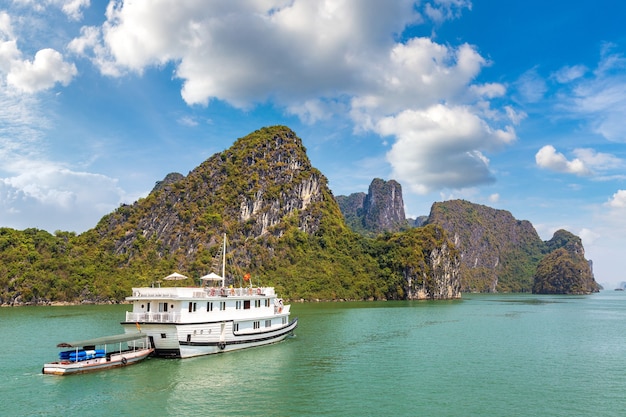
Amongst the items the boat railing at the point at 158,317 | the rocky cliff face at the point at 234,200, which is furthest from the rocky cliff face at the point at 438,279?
the boat railing at the point at 158,317

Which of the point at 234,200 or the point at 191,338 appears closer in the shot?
the point at 191,338

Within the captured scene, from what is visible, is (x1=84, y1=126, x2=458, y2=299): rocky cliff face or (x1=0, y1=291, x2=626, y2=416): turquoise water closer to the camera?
(x1=0, y1=291, x2=626, y2=416): turquoise water

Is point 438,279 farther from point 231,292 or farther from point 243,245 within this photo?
point 231,292

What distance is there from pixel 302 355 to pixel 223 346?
21.6 feet

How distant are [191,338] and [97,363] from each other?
6.64 meters

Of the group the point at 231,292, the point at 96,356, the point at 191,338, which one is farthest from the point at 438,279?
the point at 96,356

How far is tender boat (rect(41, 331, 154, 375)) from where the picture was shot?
28828mm

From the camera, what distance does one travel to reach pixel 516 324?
64.1 m

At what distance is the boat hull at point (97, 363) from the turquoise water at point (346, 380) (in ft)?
1.82

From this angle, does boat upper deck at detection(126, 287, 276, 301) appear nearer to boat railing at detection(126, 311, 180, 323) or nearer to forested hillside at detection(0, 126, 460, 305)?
boat railing at detection(126, 311, 180, 323)

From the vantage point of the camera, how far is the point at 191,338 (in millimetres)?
34344

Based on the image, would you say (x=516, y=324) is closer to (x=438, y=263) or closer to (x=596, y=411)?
(x=596, y=411)

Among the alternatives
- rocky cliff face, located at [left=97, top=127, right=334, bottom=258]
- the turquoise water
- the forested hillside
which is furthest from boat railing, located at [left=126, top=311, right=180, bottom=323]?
rocky cliff face, located at [left=97, top=127, right=334, bottom=258]

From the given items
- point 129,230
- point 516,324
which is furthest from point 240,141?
point 516,324
